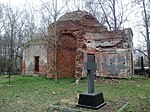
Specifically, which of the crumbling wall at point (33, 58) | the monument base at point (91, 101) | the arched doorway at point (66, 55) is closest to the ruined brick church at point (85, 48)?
the arched doorway at point (66, 55)

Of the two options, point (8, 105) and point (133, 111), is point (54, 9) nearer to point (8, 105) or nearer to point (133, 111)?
point (8, 105)

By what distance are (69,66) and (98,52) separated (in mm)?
2967

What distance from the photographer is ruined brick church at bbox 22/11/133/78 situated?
52.4ft

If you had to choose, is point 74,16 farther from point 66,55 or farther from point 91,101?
point 91,101

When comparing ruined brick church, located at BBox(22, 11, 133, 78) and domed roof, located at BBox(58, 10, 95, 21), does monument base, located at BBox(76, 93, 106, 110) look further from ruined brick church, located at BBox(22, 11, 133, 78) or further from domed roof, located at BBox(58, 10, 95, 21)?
domed roof, located at BBox(58, 10, 95, 21)

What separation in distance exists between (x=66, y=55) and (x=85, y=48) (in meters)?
2.01

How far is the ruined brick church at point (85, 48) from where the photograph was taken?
15984 millimetres

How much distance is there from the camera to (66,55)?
1719 centimetres

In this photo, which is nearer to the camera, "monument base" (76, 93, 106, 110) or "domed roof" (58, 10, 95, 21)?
"monument base" (76, 93, 106, 110)

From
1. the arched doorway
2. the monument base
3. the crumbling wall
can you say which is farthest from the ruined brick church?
the monument base

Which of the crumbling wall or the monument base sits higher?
the crumbling wall

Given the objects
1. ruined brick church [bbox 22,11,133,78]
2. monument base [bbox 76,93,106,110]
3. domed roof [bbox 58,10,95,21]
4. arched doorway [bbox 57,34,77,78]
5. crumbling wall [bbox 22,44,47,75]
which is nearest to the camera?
monument base [bbox 76,93,106,110]

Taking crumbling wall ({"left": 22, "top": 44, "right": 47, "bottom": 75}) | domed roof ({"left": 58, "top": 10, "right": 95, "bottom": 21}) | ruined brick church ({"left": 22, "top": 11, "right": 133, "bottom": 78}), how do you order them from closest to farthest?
ruined brick church ({"left": 22, "top": 11, "right": 133, "bottom": 78}) → domed roof ({"left": 58, "top": 10, "right": 95, "bottom": 21}) → crumbling wall ({"left": 22, "top": 44, "right": 47, "bottom": 75})

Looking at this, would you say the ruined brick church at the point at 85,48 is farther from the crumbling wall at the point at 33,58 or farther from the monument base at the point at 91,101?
the monument base at the point at 91,101
